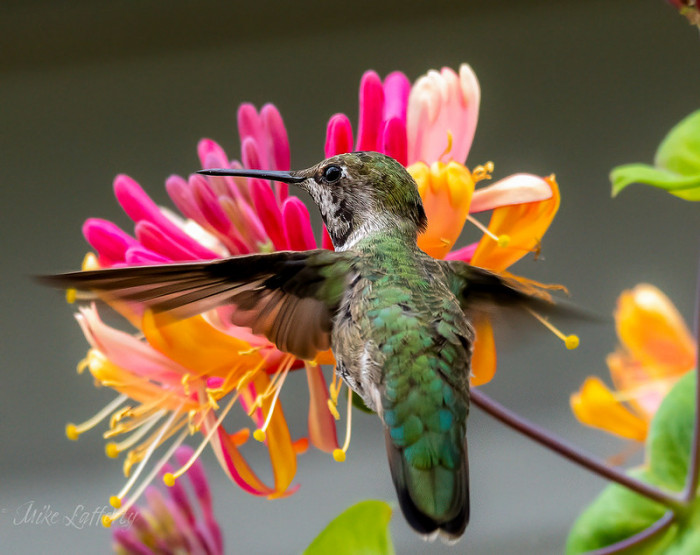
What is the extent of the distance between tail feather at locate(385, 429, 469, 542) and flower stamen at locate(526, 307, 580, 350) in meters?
0.08

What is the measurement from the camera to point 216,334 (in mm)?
483

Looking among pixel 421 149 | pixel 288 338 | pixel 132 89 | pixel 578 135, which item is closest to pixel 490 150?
pixel 578 135

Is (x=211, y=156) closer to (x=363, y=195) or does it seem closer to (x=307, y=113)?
(x=363, y=195)

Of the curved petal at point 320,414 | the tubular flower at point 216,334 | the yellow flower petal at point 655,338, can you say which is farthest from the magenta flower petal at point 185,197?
the yellow flower petal at point 655,338

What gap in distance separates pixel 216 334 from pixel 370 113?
0.15 m

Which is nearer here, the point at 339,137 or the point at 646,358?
the point at 339,137

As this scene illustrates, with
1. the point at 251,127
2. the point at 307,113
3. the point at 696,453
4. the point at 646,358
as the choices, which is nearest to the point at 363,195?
the point at 251,127

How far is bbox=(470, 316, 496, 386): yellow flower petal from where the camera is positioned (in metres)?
0.49

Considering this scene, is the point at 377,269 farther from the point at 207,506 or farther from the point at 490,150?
the point at 490,150

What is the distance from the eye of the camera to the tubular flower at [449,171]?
0.47 m

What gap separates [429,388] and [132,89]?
1545 millimetres

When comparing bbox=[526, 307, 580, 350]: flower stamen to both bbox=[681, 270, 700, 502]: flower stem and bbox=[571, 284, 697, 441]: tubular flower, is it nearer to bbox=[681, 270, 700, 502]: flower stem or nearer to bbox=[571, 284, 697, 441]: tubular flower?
bbox=[681, 270, 700, 502]: flower stem

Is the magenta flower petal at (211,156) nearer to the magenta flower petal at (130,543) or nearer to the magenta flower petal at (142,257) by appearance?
the magenta flower petal at (142,257)

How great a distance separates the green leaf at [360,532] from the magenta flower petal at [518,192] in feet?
0.60
